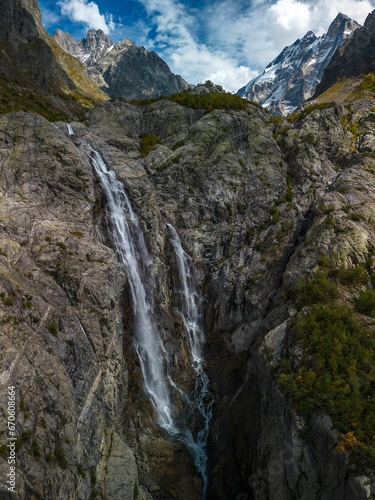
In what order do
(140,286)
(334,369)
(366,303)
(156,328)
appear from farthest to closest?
(140,286) → (156,328) → (366,303) → (334,369)

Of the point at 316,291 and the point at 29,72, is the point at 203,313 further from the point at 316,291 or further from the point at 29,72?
the point at 29,72

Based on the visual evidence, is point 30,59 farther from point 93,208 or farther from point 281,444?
point 281,444

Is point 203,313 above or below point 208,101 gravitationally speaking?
below

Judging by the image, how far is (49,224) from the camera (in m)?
32.2

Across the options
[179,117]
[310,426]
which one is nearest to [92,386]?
[310,426]

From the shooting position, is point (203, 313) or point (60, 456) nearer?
point (60, 456)

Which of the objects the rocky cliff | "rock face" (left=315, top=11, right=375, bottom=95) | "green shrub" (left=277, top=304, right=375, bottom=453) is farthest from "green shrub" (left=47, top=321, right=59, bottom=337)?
"rock face" (left=315, top=11, right=375, bottom=95)

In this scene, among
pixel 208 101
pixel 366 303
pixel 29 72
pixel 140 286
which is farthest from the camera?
pixel 29 72

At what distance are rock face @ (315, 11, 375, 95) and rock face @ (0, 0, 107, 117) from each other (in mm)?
85670

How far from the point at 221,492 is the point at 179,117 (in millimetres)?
57418

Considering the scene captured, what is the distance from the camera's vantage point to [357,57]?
4456 inches

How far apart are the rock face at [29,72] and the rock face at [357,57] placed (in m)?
85.7

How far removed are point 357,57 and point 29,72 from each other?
101 metres

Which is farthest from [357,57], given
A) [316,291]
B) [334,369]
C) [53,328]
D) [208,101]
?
[53,328]
